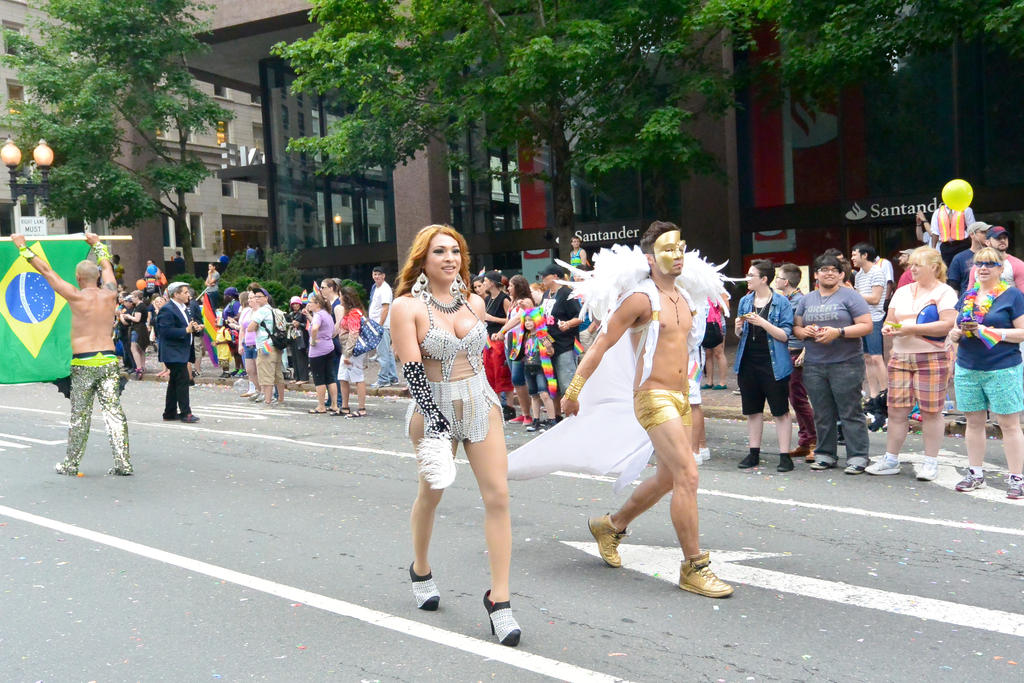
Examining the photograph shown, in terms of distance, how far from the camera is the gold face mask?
5.77 meters

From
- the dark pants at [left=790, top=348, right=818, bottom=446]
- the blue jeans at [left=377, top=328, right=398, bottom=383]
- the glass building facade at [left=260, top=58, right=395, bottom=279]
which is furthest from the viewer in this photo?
the glass building facade at [left=260, top=58, right=395, bottom=279]

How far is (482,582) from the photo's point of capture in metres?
5.75

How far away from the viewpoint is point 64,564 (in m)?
6.35

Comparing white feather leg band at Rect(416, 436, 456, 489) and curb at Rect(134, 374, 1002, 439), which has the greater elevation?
white feather leg band at Rect(416, 436, 456, 489)

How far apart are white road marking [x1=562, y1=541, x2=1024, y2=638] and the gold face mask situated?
68.4 inches

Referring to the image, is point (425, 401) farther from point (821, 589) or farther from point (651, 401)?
point (821, 589)

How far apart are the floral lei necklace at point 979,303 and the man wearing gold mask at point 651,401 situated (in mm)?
2731

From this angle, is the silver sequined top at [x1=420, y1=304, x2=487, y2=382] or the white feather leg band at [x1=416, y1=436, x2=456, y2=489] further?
the silver sequined top at [x1=420, y1=304, x2=487, y2=382]

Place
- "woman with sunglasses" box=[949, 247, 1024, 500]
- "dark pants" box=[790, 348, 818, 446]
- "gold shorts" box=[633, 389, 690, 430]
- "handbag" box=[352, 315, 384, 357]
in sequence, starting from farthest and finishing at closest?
"handbag" box=[352, 315, 384, 357] → "dark pants" box=[790, 348, 818, 446] → "woman with sunglasses" box=[949, 247, 1024, 500] → "gold shorts" box=[633, 389, 690, 430]

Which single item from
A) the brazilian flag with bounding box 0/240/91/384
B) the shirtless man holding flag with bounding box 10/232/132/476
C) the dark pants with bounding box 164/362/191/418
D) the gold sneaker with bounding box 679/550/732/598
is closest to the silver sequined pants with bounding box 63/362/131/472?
the shirtless man holding flag with bounding box 10/232/132/476

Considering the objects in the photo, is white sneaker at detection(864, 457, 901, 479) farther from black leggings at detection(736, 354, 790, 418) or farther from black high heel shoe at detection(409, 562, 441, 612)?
black high heel shoe at detection(409, 562, 441, 612)

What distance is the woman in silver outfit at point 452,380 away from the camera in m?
4.74

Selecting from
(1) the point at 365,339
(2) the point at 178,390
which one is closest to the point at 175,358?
(2) the point at 178,390

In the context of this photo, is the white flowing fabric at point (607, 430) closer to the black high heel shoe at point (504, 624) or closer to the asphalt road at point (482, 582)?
the asphalt road at point (482, 582)
